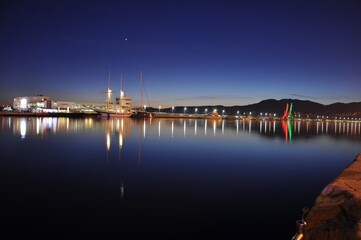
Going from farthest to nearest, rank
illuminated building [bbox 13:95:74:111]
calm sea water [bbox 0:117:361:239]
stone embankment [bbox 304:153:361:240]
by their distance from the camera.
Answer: illuminated building [bbox 13:95:74:111] → calm sea water [bbox 0:117:361:239] → stone embankment [bbox 304:153:361:240]

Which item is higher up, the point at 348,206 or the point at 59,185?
the point at 348,206

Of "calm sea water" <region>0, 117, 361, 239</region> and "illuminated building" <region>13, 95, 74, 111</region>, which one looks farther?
"illuminated building" <region>13, 95, 74, 111</region>

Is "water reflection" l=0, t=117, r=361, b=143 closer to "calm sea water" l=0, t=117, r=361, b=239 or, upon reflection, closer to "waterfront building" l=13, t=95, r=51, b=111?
"calm sea water" l=0, t=117, r=361, b=239

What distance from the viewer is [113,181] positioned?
782 cm

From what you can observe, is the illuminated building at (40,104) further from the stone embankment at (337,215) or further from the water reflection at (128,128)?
the stone embankment at (337,215)

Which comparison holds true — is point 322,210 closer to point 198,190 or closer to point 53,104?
point 198,190

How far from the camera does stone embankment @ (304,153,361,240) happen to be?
314 cm

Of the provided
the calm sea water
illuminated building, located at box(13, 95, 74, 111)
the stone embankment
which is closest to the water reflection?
the calm sea water

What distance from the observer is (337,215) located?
11.4ft

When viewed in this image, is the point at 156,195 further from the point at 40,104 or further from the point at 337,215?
the point at 40,104

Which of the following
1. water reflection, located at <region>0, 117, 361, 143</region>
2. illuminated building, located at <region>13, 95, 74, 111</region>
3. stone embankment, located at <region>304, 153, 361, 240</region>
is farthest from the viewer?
illuminated building, located at <region>13, 95, 74, 111</region>

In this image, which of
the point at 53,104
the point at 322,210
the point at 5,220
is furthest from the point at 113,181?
the point at 53,104

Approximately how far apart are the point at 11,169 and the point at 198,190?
654cm

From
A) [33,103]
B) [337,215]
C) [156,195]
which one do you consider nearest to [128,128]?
[156,195]
